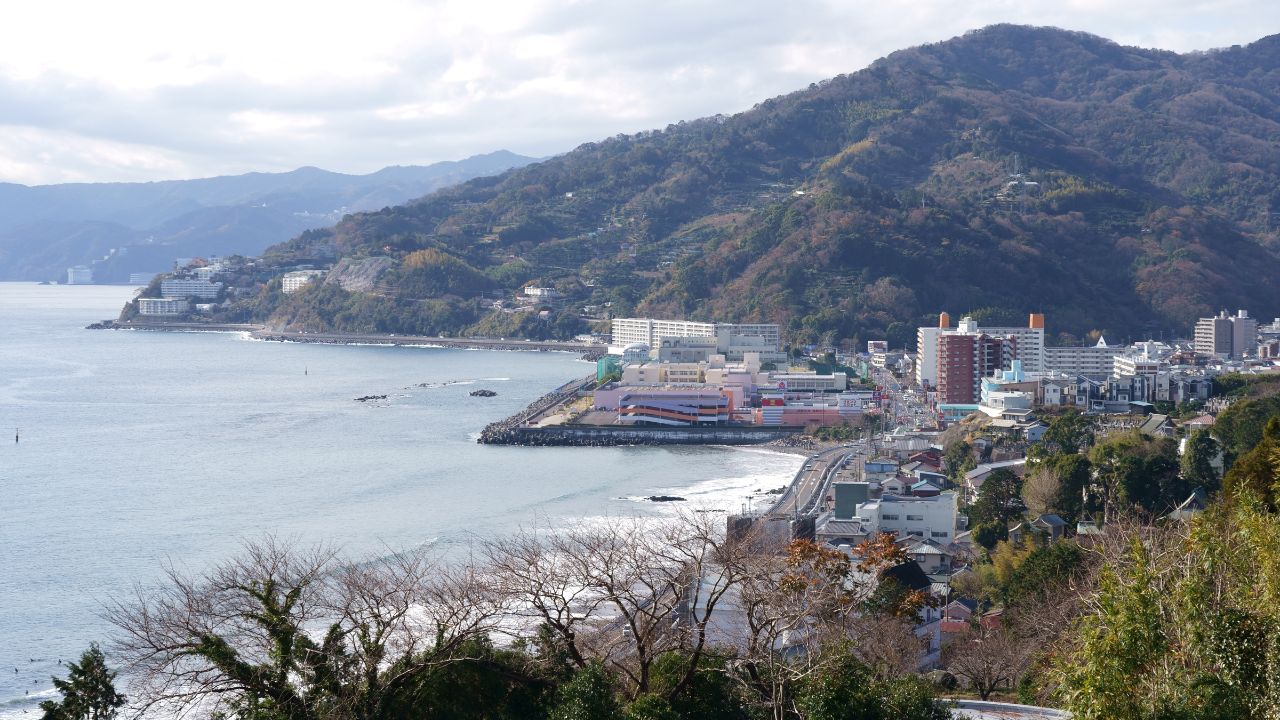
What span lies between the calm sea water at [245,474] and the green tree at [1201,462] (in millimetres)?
4696

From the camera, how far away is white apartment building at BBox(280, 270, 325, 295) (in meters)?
43.9

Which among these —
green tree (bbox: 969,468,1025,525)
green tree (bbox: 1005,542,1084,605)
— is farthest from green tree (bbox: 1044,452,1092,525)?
green tree (bbox: 1005,542,1084,605)

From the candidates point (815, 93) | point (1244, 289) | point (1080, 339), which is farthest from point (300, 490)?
point (815, 93)

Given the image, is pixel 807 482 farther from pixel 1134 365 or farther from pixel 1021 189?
pixel 1021 189

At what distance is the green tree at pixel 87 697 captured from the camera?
4387 millimetres

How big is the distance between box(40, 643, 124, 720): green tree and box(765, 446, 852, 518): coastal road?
6.62m

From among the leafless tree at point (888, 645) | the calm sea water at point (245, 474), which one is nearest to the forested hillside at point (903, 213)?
the calm sea water at point (245, 474)

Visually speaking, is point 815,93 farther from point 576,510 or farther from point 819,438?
point 576,510

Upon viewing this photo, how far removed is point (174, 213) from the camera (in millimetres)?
107000

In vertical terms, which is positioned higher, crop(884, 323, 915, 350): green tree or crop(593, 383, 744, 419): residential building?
crop(884, 323, 915, 350): green tree

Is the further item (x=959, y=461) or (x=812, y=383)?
(x=812, y=383)

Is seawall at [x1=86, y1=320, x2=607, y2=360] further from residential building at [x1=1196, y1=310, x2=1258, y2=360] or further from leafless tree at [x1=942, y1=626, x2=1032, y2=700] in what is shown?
leafless tree at [x1=942, y1=626, x2=1032, y2=700]

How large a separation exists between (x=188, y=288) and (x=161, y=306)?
2.10m

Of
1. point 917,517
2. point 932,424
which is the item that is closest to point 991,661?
point 917,517
